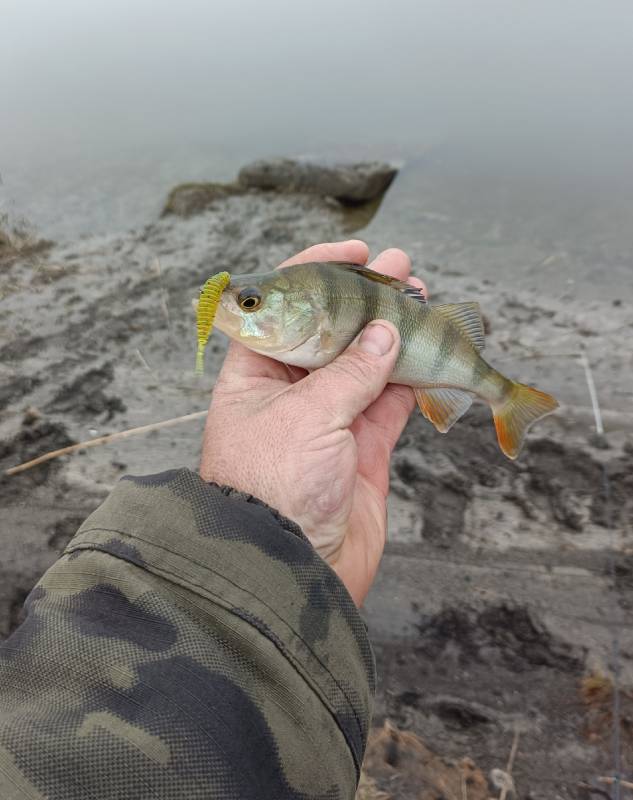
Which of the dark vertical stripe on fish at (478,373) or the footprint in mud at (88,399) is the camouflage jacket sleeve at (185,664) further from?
the footprint in mud at (88,399)

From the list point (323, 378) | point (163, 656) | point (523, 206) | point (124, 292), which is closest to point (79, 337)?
point (124, 292)

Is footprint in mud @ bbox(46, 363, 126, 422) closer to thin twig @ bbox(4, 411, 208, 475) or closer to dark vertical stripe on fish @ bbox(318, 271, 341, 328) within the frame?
thin twig @ bbox(4, 411, 208, 475)

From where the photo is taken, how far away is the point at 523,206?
329 inches

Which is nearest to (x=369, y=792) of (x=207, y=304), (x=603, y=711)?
(x=603, y=711)

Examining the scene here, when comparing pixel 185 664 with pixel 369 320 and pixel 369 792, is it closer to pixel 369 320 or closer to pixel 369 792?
pixel 369 792

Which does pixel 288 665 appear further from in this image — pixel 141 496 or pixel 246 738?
pixel 141 496

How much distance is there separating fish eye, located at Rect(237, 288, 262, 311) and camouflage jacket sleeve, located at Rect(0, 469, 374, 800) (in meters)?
1.17

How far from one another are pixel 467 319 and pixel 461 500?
124 centimetres

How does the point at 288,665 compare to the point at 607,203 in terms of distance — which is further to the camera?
the point at 607,203

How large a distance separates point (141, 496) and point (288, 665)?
2.25 feet

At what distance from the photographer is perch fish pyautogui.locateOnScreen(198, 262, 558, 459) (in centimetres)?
294

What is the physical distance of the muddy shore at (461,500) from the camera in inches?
117

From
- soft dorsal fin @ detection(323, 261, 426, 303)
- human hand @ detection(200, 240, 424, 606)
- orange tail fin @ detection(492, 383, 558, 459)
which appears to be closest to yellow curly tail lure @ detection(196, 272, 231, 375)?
human hand @ detection(200, 240, 424, 606)

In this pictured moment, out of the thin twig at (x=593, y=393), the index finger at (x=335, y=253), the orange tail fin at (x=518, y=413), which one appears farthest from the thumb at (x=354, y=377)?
the thin twig at (x=593, y=393)
